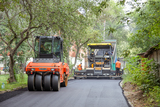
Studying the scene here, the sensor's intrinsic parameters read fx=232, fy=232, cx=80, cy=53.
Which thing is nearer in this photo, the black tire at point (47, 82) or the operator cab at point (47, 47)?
the black tire at point (47, 82)

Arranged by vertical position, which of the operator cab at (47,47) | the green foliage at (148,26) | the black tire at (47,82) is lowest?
the black tire at (47,82)

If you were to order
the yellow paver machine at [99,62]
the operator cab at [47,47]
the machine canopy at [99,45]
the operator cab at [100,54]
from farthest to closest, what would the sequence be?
the machine canopy at [99,45], the operator cab at [100,54], the yellow paver machine at [99,62], the operator cab at [47,47]

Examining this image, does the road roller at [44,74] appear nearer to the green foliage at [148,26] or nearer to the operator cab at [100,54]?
the green foliage at [148,26]

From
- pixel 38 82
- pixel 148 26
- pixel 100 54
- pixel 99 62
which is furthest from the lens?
pixel 100 54

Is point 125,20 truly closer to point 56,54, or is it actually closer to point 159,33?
point 159,33

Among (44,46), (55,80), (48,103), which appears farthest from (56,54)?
(48,103)

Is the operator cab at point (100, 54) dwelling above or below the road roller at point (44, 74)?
above

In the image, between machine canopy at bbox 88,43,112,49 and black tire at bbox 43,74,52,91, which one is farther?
machine canopy at bbox 88,43,112,49

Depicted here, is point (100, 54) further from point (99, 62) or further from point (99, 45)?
point (99, 62)

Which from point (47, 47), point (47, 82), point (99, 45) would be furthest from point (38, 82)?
point (99, 45)

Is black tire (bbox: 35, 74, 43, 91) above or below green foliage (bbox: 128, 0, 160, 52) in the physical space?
below

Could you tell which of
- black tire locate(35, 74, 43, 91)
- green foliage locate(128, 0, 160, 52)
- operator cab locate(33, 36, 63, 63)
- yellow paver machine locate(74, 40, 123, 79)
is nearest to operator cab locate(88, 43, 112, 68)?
yellow paver machine locate(74, 40, 123, 79)

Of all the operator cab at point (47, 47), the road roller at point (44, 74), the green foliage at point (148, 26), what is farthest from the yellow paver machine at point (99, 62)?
the road roller at point (44, 74)

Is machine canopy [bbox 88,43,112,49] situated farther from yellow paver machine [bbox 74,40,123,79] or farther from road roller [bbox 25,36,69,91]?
road roller [bbox 25,36,69,91]
